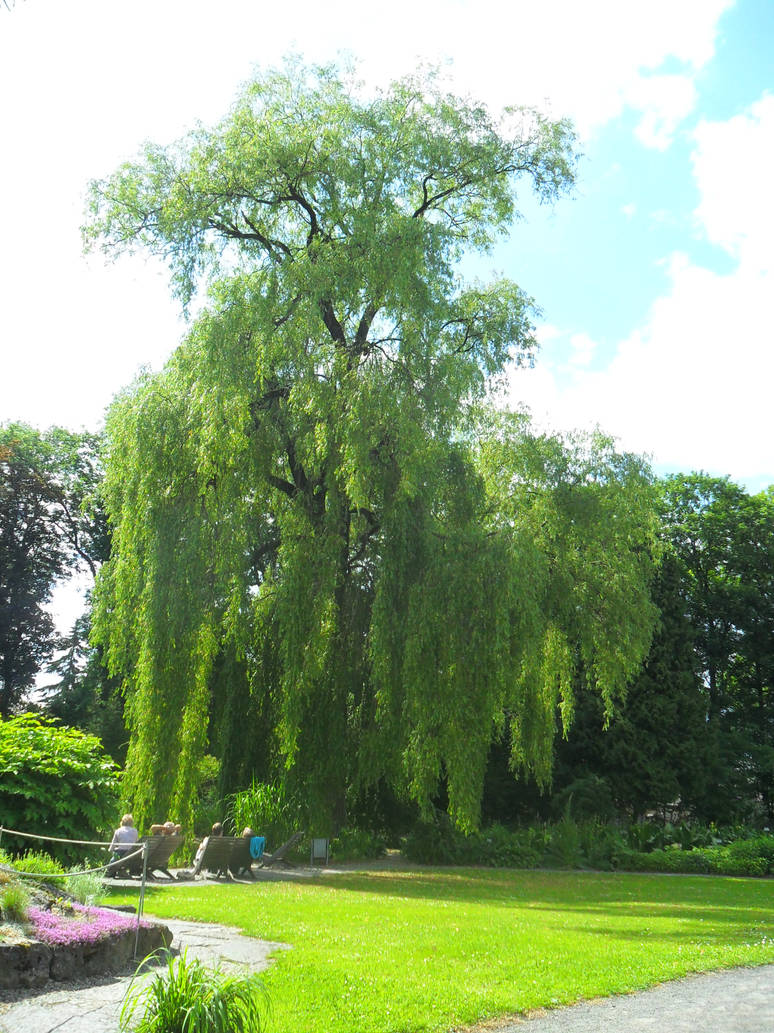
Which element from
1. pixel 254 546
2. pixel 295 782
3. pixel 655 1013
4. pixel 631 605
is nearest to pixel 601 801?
pixel 631 605

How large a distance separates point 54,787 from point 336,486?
279 inches

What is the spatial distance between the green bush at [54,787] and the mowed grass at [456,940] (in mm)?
Answer: 1336

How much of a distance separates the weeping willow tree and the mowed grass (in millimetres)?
2649

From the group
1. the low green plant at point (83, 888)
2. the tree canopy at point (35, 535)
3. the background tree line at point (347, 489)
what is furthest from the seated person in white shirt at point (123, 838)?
the tree canopy at point (35, 535)

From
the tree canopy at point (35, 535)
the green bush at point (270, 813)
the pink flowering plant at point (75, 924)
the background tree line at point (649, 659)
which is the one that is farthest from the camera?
the tree canopy at point (35, 535)

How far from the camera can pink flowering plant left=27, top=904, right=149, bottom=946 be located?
21.9ft

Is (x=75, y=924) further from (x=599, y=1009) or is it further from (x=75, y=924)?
(x=599, y=1009)

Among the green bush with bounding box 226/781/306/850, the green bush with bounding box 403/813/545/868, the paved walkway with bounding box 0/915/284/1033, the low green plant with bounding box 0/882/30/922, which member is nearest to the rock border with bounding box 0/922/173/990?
the paved walkway with bounding box 0/915/284/1033

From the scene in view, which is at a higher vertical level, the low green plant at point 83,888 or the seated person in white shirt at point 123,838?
the seated person in white shirt at point 123,838

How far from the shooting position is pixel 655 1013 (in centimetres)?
619

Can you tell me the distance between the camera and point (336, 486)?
53.5 ft

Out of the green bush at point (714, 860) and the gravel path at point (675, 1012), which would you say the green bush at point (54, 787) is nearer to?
the gravel path at point (675, 1012)

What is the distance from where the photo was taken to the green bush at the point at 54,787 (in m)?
11.3

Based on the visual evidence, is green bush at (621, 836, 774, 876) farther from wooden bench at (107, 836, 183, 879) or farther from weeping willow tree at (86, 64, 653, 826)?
wooden bench at (107, 836, 183, 879)
